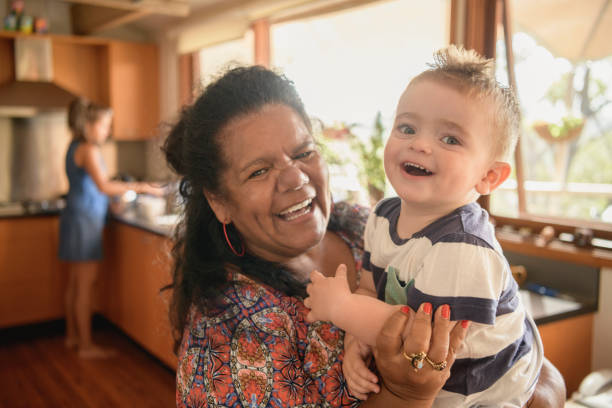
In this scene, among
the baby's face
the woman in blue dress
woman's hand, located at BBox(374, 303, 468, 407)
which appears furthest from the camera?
the woman in blue dress

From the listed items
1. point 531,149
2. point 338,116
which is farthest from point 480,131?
point 338,116

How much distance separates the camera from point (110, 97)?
4719mm

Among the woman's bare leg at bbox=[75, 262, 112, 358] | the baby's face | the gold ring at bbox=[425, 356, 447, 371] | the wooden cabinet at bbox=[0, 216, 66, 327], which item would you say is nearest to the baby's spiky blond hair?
the baby's face

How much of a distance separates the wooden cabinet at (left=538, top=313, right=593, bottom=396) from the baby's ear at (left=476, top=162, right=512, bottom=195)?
3.04ft

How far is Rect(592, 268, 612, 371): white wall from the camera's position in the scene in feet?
6.34

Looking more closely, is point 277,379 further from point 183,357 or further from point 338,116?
point 338,116

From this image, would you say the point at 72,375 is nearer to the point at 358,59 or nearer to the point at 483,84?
the point at 358,59

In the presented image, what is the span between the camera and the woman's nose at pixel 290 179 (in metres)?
1.13

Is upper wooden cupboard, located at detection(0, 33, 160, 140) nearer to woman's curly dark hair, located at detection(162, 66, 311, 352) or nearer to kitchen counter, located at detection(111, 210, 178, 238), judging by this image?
kitchen counter, located at detection(111, 210, 178, 238)

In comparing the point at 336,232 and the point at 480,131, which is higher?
the point at 480,131

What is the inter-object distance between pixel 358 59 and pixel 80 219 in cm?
213

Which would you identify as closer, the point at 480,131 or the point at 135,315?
the point at 480,131

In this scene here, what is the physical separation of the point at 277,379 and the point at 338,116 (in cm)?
281

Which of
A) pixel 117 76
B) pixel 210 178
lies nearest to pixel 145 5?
pixel 117 76
